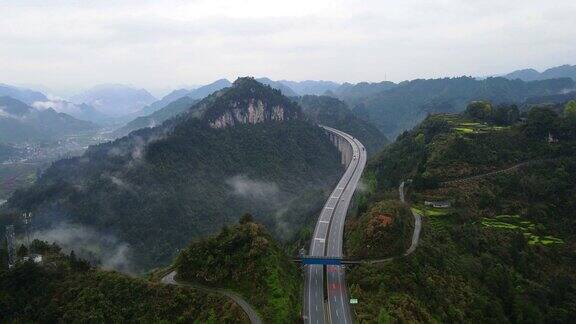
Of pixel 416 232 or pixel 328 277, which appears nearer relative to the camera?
pixel 328 277

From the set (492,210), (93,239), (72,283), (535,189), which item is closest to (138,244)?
(93,239)

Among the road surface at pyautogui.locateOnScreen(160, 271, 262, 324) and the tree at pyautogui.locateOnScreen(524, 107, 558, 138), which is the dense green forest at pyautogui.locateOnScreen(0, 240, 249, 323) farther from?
the tree at pyautogui.locateOnScreen(524, 107, 558, 138)

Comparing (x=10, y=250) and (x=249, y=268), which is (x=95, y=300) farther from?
(x=249, y=268)

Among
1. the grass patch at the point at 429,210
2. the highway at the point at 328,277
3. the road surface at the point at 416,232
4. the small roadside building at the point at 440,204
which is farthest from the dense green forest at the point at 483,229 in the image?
the highway at the point at 328,277

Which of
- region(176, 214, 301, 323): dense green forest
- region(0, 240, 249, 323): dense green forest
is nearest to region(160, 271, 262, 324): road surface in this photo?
region(176, 214, 301, 323): dense green forest

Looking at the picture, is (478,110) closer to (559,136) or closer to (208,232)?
(559,136)

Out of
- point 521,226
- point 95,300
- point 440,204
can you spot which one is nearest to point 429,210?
point 440,204
